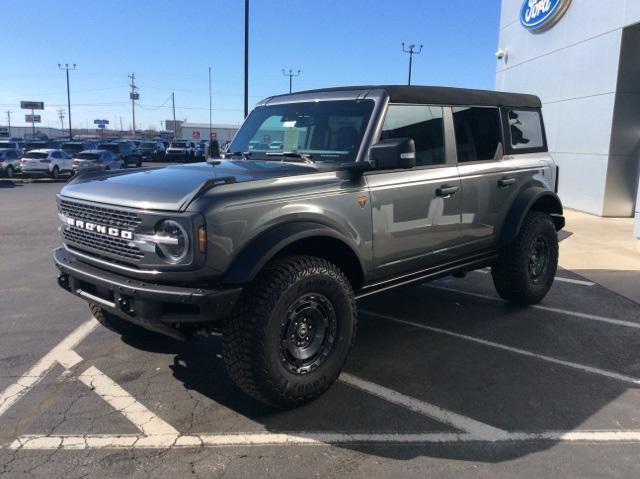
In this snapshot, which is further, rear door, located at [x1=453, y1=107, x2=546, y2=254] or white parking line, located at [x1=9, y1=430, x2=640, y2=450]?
rear door, located at [x1=453, y1=107, x2=546, y2=254]

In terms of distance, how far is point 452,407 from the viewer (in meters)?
3.59

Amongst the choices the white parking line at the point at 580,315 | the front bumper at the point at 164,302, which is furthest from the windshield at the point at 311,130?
the white parking line at the point at 580,315

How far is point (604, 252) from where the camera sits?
879 centimetres

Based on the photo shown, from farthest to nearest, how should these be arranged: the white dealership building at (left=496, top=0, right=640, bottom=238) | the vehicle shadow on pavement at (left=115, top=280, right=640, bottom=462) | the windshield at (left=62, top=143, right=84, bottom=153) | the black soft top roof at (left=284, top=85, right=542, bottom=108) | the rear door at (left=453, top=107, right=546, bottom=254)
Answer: the windshield at (left=62, top=143, right=84, bottom=153) < the white dealership building at (left=496, top=0, right=640, bottom=238) < the rear door at (left=453, top=107, right=546, bottom=254) < the black soft top roof at (left=284, top=85, right=542, bottom=108) < the vehicle shadow on pavement at (left=115, top=280, right=640, bottom=462)

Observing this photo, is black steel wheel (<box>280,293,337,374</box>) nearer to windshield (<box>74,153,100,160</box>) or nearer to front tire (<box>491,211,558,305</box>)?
front tire (<box>491,211,558,305</box>)

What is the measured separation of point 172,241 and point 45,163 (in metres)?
25.0

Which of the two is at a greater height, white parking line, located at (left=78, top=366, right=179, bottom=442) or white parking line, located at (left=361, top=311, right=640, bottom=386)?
white parking line, located at (left=361, top=311, right=640, bottom=386)

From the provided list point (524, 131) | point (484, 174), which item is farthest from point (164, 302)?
point (524, 131)

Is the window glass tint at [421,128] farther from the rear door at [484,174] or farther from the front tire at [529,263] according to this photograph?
the front tire at [529,263]

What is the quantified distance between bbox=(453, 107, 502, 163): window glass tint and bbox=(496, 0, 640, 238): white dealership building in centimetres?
745

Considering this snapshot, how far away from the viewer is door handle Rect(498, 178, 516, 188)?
200 inches

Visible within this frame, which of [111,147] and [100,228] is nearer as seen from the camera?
[100,228]

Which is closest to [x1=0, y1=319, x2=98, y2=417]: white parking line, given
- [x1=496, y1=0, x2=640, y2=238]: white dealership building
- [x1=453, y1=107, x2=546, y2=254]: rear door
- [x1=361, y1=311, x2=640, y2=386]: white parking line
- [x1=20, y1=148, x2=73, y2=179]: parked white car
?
[x1=361, y1=311, x2=640, y2=386]: white parking line

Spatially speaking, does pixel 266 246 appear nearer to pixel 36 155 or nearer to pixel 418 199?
pixel 418 199
